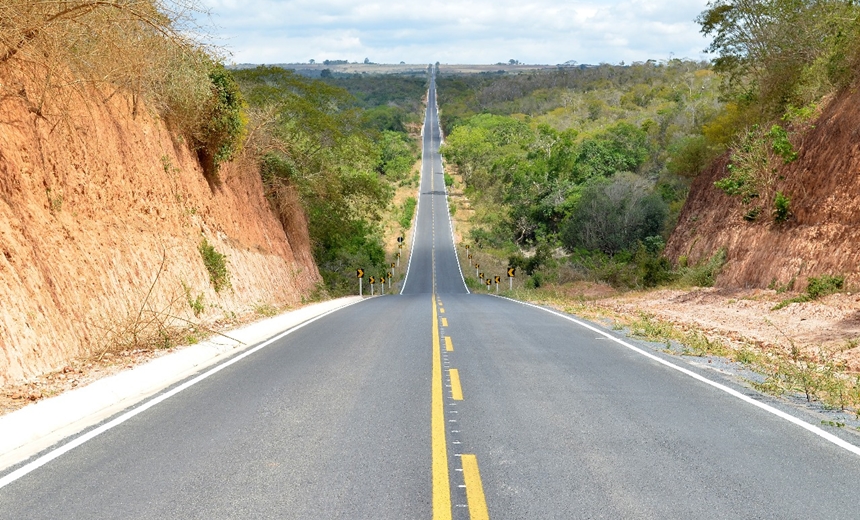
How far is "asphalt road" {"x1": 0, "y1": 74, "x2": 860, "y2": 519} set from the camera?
→ 593 centimetres

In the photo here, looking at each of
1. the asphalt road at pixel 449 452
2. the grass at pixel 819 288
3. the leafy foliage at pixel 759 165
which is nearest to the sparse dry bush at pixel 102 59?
the asphalt road at pixel 449 452

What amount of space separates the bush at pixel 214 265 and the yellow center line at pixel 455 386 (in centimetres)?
1428

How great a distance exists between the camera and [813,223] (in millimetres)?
25359

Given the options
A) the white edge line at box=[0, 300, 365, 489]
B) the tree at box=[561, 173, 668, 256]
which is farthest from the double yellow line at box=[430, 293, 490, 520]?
the tree at box=[561, 173, 668, 256]

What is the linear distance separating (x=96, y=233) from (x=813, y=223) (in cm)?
2079

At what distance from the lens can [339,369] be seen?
12.5m

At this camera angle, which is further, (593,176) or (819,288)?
(593,176)

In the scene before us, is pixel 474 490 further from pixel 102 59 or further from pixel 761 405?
pixel 102 59

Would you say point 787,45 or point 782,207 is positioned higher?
point 787,45

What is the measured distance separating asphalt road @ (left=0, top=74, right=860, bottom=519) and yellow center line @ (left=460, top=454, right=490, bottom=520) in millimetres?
20

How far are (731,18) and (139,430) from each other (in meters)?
39.3

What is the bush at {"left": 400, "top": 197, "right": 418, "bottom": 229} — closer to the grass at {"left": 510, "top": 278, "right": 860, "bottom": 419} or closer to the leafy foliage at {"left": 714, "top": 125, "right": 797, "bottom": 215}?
the leafy foliage at {"left": 714, "top": 125, "right": 797, "bottom": 215}

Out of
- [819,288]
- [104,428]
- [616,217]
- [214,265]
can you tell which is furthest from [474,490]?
[616,217]

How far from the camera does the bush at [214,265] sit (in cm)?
2481
